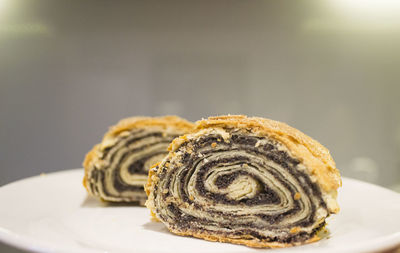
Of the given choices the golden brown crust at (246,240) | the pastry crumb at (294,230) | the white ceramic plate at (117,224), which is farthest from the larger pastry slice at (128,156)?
the pastry crumb at (294,230)

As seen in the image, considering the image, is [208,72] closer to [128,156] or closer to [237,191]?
[128,156]

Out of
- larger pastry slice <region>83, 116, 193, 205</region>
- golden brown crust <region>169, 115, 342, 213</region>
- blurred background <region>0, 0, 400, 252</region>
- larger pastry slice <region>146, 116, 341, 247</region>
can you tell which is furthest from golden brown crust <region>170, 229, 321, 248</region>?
blurred background <region>0, 0, 400, 252</region>

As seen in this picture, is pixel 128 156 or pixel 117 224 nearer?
pixel 117 224

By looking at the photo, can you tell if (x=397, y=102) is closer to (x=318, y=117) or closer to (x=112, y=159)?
(x=318, y=117)

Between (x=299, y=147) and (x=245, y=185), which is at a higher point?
(x=299, y=147)

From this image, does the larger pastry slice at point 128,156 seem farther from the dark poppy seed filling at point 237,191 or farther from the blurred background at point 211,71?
the blurred background at point 211,71

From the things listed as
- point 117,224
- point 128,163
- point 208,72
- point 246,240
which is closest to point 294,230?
point 246,240
